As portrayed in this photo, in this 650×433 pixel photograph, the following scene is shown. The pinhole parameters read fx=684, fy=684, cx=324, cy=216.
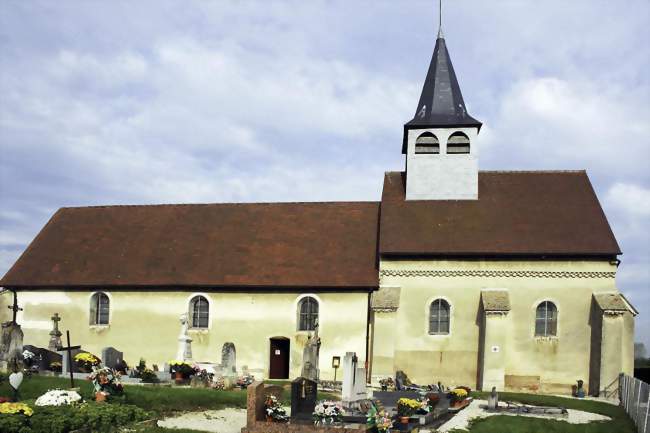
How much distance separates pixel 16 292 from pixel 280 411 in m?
19.6

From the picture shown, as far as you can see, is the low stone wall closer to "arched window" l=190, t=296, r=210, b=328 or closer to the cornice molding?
the cornice molding

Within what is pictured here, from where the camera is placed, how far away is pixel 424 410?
19.4 meters

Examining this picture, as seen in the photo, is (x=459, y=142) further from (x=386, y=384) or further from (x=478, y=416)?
(x=478, y=416)

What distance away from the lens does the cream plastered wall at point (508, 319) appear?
27969mm

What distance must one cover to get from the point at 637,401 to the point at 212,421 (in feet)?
41.6

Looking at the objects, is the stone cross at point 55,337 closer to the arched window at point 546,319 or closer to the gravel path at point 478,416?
the gravel path at point 478,416

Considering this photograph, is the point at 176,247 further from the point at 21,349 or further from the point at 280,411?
the point at 280,411

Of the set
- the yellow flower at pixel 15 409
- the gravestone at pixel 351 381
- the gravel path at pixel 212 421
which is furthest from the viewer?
the gravestone at pixel 351 381

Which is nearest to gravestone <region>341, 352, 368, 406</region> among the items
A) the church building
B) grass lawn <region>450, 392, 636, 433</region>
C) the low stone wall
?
the low stone wall

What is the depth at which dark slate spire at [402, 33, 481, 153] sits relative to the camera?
32188 millimetres

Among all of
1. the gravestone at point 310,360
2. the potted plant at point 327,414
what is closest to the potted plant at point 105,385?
the potted plant at point 327,414

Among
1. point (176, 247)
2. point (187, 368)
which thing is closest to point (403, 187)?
point (176, 247)

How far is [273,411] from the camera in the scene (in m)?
18.2

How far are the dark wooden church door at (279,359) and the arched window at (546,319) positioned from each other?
10.6m
